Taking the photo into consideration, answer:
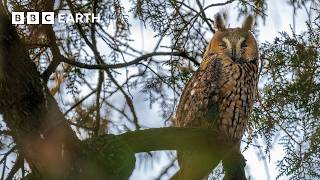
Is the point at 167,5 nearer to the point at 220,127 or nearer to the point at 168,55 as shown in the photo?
the point at 168,55

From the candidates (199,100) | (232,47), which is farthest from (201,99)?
(232,47)

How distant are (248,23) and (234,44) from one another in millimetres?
301

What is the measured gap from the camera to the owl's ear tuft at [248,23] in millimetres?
2629

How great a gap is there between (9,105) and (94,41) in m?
0.64

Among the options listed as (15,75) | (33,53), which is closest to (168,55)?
(33,53)

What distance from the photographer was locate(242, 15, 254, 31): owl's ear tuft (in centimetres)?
263

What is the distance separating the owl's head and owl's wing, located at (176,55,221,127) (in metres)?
0.24

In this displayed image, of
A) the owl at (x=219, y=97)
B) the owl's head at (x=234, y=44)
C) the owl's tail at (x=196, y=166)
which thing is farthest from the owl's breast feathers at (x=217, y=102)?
the owl's tail at (x=196, y=166)

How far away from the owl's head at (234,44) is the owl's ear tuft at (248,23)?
0.09m

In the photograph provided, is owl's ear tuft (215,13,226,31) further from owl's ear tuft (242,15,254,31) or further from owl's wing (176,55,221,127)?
owl's wing (176,55,221,127)

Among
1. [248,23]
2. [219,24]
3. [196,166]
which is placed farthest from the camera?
[219,24]

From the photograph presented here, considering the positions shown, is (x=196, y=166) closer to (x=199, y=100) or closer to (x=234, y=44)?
(x=199, y=100)

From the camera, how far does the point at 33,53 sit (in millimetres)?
2336

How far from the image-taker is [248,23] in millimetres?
2789
